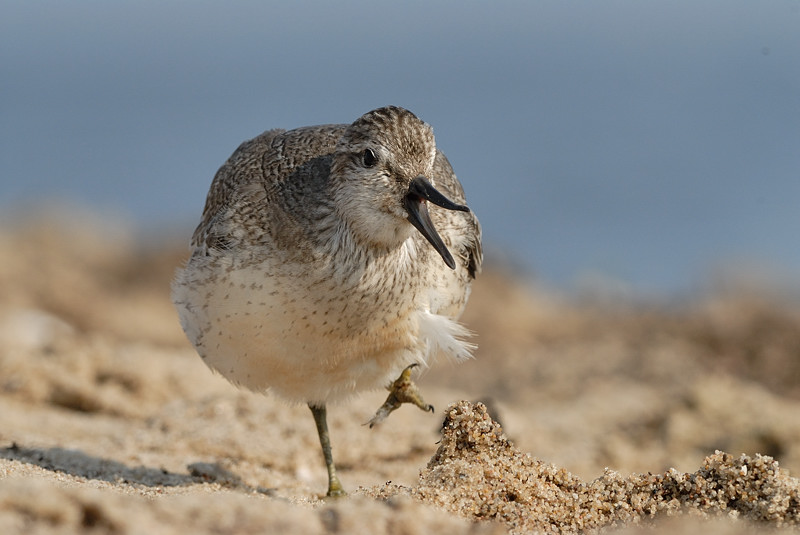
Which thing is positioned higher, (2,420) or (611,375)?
(611,375)

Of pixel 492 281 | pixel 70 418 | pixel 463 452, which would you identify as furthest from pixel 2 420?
pixel 492 281

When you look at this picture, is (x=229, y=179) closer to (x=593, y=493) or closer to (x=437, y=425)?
(x=437, y=425)

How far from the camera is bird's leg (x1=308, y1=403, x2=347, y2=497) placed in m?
5.18

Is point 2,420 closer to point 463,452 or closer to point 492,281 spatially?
point 463,452

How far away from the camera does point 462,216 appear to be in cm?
529

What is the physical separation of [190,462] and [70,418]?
5.07 ft

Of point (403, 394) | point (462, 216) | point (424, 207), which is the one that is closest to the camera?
point (424, 207)

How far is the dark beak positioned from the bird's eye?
0.23m

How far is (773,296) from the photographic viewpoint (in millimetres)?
11828

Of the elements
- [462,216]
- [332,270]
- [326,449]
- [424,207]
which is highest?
[462,216]

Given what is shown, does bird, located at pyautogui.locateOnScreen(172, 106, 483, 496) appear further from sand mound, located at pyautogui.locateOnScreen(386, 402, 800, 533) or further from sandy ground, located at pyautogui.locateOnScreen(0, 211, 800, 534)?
sand mound, located at pyautogui.locateOnScreen(386, 402, 800, 533)

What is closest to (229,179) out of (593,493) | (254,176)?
(254,176)

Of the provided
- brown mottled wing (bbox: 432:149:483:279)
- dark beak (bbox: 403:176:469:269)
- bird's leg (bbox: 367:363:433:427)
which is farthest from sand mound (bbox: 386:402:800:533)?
brown mottled wing (bbox: 432:149:483:279)

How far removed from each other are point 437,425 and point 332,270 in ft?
8.47
